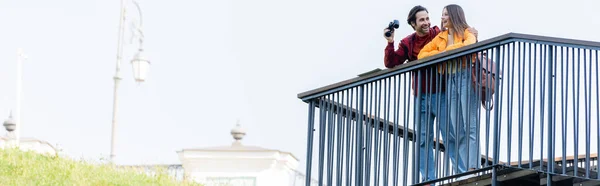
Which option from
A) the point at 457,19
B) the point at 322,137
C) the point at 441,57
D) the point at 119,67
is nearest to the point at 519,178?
the point at 441,57

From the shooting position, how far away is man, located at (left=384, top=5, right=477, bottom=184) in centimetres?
1209

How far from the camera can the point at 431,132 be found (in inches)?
484

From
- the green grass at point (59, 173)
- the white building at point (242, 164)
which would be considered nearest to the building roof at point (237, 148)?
the white building at point (242, 164)

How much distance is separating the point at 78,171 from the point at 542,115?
35.9ft

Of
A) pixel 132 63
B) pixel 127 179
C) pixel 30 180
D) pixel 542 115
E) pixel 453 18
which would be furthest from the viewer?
pixel 132 63

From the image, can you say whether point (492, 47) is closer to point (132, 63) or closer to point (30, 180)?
point (30, 180)

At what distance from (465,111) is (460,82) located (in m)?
0.24

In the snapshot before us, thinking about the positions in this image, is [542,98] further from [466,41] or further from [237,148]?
[237,148]

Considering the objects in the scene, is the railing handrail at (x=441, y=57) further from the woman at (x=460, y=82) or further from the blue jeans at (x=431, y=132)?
the blue jeans at (x=431, y=132)

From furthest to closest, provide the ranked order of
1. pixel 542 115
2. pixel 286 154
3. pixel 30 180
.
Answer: pixel 286 154
pixel 30 180
pixel 542 115

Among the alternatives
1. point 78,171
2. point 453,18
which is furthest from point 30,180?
point 453,18

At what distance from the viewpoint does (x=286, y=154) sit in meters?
32.4

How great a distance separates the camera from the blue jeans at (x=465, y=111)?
11719mm

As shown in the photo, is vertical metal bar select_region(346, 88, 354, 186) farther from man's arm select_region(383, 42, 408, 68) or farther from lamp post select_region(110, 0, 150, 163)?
lamp post select_region(110, 0, 150, 163)
